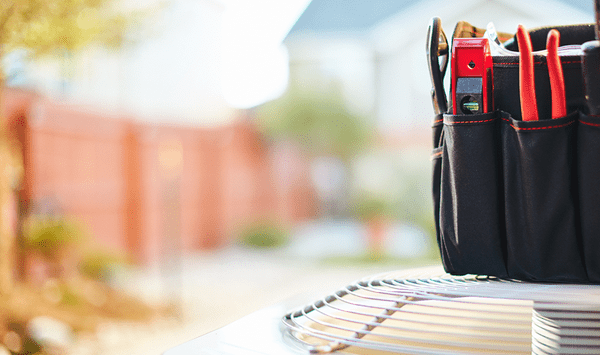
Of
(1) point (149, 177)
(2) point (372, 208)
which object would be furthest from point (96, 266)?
(2) point (372, 208)

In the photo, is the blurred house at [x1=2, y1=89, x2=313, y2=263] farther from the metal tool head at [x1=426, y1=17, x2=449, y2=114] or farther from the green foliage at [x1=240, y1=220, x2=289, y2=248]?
the metal tool head at [x1=426, y1=17, x2=449, y2=114]

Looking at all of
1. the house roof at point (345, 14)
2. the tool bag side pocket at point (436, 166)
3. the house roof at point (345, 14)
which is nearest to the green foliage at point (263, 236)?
the house roof at point (345, 14)

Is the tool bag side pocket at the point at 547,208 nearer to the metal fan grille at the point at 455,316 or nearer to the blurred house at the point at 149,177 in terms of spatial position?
the metal fan grille at the point at 455,316

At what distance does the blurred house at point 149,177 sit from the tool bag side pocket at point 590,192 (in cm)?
353

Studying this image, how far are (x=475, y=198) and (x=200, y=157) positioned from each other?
20.6 ft

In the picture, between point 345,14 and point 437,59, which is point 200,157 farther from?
point 437,59

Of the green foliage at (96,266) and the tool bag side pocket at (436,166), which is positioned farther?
the green foliage at (96,266)

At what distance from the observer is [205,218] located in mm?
6668

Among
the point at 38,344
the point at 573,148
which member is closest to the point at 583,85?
the point at 573,148

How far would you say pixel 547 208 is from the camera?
0.58 metres

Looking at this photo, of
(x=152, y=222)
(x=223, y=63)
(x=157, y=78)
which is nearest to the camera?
(x=152, y=222)

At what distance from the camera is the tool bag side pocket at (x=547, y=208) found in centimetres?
57

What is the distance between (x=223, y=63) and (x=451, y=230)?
27.6ft

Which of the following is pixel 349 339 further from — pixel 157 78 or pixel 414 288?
pixel 157 78
